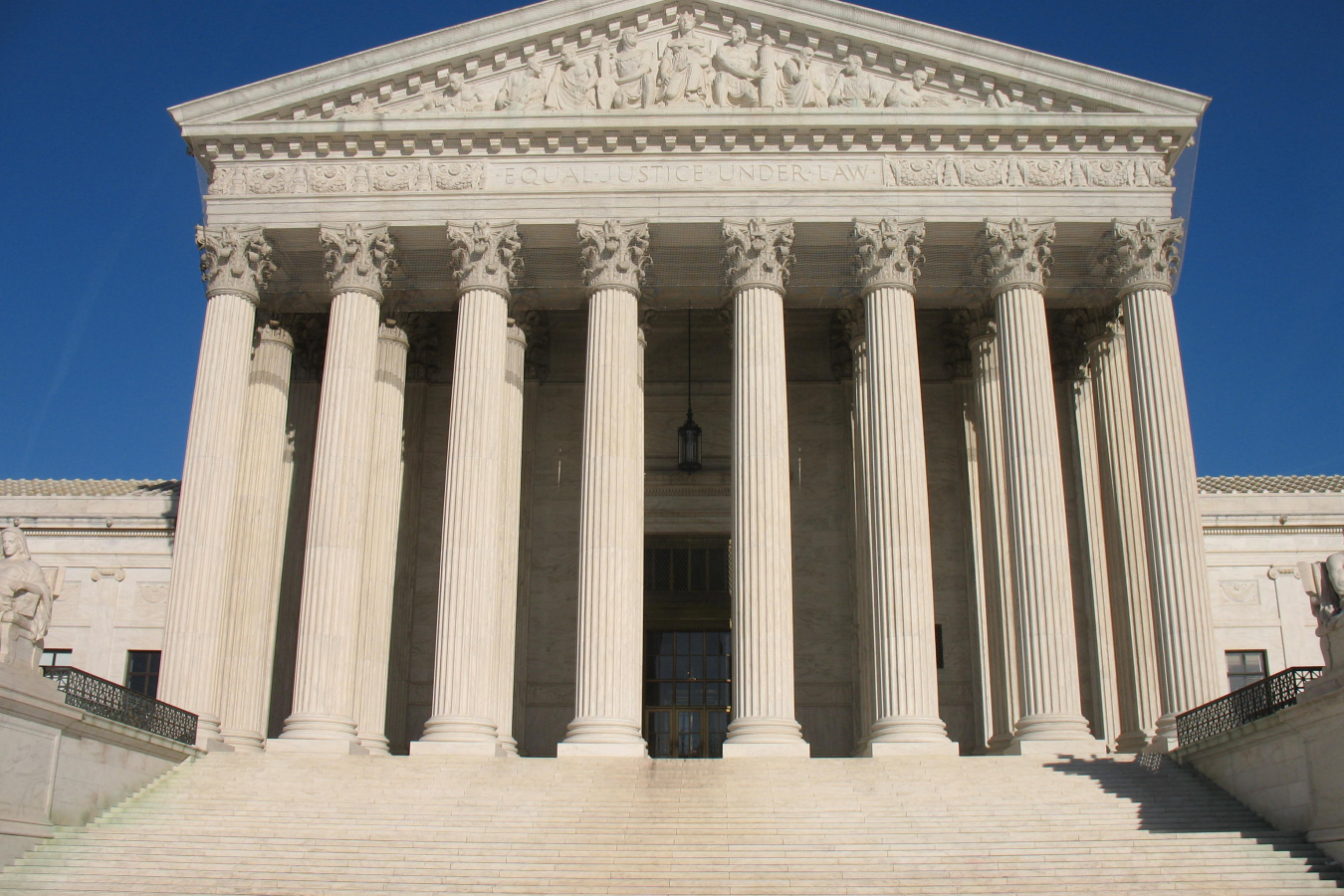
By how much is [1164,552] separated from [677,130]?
1475 cm

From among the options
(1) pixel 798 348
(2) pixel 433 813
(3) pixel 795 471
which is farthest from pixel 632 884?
(1) pixel 798 348

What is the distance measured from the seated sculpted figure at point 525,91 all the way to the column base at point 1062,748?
18499 millimetres

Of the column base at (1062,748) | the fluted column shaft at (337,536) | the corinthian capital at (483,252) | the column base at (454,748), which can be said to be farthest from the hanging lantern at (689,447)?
the column base at (1062,748)

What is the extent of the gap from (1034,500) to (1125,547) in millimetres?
4214

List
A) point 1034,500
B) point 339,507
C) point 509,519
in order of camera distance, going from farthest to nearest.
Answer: point 509,519 < point 339,507 < point 1034,500

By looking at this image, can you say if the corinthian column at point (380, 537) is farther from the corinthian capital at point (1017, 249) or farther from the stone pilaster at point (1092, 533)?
the stone pilaster at point (1092, 533)

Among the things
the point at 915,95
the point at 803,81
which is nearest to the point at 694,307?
the point at 803,81

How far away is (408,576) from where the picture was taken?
35.5 m

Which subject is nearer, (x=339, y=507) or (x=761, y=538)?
(x=761, y=538)

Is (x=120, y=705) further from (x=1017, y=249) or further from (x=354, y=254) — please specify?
(x=1017, y=249)

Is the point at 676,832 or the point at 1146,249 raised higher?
the point at 1146,249

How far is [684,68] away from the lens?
101 ft

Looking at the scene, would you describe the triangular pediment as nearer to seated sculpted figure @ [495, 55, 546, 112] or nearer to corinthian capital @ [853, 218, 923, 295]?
seated sculpted figure @ [495, 55, 546, 112]

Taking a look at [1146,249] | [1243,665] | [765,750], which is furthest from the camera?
[1243,665]
